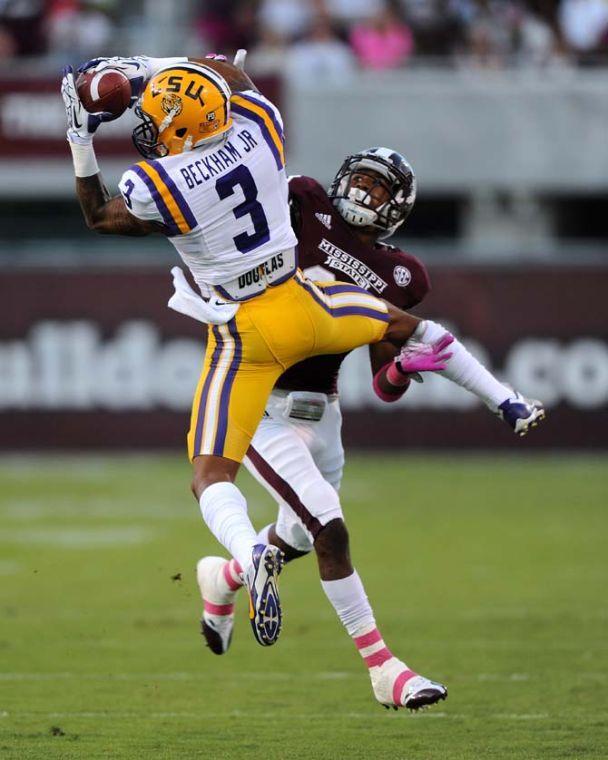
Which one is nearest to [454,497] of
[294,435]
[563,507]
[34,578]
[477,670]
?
[563,507]

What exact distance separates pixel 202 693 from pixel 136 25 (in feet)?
39.2

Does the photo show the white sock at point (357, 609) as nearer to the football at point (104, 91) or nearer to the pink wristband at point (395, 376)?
the pink wristband at point (395, 376)

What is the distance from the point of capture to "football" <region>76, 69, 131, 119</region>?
553cm

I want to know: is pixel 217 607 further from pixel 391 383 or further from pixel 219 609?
pixel 391 383

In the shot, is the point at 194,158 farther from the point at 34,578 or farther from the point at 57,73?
the point at 57,73

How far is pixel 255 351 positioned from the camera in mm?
5676

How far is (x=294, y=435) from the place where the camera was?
6137 mm

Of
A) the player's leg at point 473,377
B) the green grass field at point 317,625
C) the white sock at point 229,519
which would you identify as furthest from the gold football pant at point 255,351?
the green grass field at point 317,625

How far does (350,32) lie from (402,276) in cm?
1066

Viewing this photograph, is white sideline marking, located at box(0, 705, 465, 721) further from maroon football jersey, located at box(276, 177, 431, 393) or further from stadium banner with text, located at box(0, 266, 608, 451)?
stadium banner with text, located at box(0, 266, 608, 451)

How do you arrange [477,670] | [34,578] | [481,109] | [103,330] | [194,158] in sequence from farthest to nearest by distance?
[481,109], [103,330], [34,578], [477,670], [194,158]

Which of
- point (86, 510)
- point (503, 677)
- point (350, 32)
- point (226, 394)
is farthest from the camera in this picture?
point (350, 32)

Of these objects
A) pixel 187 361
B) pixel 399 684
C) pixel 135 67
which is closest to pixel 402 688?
pixel 399 684

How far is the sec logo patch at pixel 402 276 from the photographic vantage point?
6328mm
